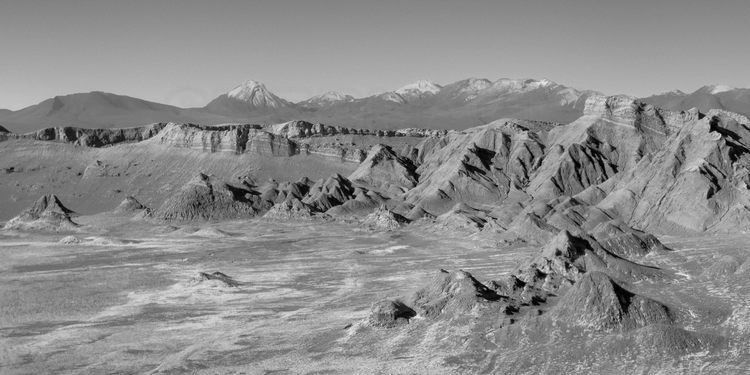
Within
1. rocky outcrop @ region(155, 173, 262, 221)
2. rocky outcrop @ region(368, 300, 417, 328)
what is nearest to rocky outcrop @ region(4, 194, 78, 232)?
rocky outcrop @ region(155, 173, 262, 221)

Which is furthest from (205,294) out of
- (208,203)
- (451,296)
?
(208,203)

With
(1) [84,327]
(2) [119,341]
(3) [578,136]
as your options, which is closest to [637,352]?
(2) [119,341]

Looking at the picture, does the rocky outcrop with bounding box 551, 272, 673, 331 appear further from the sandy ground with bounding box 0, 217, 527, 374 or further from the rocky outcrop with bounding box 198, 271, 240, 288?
the rocky outcrop with bounding box 198, 271, 240, 288

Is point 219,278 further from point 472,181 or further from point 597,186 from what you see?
point 472,181

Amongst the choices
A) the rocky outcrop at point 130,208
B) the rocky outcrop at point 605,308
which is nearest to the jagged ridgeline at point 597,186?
the rocky outcrop at point 130,208

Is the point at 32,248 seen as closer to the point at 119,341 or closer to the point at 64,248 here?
the point at 64,248

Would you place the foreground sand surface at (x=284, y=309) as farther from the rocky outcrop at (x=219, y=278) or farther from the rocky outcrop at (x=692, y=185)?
the rocky outcrop at (x=692, y=185)
